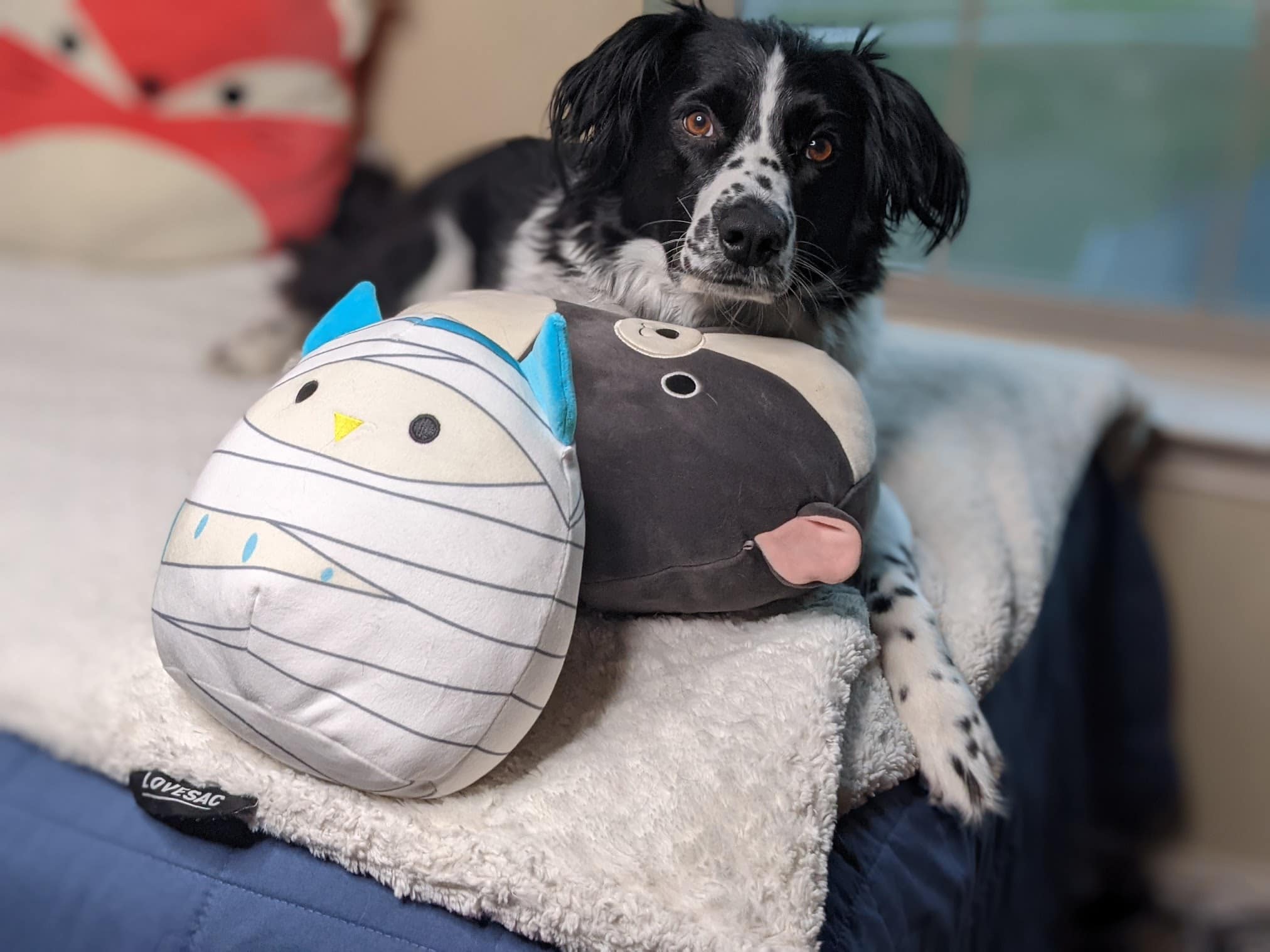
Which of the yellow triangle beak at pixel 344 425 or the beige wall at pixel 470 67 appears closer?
the yellow triangle beak at pixel 344 425

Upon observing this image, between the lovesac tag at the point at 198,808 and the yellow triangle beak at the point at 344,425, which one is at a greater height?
the yellow triangle beak at the point at 344,425

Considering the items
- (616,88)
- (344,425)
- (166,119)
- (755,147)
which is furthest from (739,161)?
(166,119)

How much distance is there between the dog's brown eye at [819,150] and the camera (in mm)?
1086

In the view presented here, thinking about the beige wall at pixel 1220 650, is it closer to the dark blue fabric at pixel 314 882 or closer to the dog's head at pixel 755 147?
the dark blue fabric at pixel 314 882

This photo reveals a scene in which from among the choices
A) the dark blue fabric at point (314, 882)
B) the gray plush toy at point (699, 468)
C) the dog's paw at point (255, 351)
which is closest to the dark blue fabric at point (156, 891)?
the dark blue fabric at point (314, 882)

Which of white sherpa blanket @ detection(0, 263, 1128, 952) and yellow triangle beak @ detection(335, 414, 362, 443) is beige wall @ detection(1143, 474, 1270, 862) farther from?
yellow triangle beak @ detection(335, 414, 362, 443)

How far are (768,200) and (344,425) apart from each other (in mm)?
491

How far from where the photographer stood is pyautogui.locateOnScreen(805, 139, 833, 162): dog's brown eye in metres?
1.09

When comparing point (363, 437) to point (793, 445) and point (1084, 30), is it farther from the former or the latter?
point (1084, 30)

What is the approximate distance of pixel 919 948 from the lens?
0.92 m

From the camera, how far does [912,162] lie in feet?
3.68

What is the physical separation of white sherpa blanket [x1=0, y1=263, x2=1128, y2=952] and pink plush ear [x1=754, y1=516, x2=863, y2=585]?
0.08 metres

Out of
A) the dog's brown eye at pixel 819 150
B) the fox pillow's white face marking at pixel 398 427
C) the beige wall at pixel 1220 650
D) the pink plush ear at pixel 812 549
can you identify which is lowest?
the beige wall at pixel 1220 650

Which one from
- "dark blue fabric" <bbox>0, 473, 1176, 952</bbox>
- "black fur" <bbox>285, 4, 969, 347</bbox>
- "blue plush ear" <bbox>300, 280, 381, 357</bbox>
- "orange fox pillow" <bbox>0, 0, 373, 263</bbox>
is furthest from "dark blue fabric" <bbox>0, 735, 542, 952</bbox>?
"orange fox pillow" <bbox>0, 0, 373, 263</bbox>
